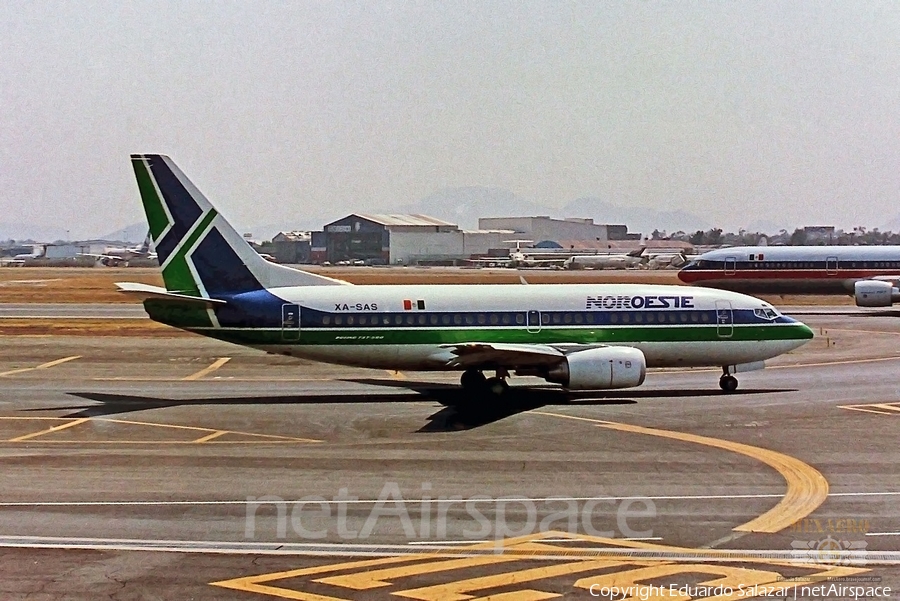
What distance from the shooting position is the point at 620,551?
16.1 metres

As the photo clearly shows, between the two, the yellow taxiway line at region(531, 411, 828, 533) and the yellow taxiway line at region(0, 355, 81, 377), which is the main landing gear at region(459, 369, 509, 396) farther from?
the yellow taxiway line at region(0, 355, 81, 377)

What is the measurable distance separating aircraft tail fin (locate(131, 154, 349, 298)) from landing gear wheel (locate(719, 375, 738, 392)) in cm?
1814

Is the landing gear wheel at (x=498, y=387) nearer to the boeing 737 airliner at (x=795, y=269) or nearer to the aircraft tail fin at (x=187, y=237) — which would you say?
the aircraft tail fin at (x=187, y=237)

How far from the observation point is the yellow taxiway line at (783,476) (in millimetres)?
17881

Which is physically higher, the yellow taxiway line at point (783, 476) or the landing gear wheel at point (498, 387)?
the landing gear wheel at point (498, 387)

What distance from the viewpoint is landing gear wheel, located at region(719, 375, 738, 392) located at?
35.0m

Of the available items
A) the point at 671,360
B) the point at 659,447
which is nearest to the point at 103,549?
the point at 659,447

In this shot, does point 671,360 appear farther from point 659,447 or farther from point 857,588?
point 857,588

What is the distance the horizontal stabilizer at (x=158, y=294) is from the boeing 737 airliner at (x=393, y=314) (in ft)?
0.38

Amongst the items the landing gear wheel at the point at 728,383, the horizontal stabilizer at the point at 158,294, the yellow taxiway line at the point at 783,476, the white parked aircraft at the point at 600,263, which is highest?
the white parked aircraft at the point at 600,263

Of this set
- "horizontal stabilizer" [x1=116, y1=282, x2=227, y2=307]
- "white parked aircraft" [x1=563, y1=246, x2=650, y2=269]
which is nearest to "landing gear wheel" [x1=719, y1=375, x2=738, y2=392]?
"horizontal stabilizer" [x1=116, y1=282, x2=227, y2=307]

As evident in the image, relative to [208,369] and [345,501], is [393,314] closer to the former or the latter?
[208,369]

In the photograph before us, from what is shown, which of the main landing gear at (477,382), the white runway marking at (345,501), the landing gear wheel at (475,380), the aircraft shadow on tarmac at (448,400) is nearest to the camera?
the white runway marking at (345,501)

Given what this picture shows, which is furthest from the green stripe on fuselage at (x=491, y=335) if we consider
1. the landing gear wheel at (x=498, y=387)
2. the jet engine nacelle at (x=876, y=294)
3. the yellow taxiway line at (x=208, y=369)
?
the jet engine nacelle at (x=876, y=294)
